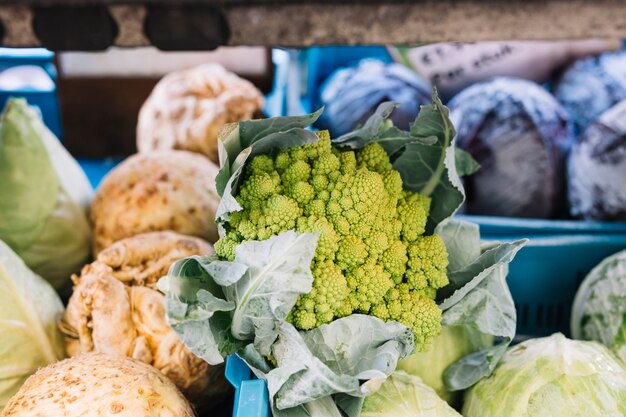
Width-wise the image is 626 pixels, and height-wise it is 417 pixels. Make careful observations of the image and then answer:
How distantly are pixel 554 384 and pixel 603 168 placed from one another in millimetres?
1003

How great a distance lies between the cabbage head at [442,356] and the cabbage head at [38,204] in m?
0.94

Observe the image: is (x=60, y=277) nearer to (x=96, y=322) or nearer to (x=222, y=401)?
(x=96, y=322)

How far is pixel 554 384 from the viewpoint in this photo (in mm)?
1085

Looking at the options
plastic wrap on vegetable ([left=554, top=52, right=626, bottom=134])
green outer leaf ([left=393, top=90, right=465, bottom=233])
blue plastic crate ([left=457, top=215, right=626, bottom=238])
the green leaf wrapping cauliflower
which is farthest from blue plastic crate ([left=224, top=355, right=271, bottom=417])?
plastic wrap on vegetable ([left=554, top=52, right=626, bottom=134])

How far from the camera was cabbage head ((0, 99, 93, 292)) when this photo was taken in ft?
4.75

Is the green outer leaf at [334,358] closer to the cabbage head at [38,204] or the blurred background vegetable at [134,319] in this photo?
the blurred background vegetable at [134,319]

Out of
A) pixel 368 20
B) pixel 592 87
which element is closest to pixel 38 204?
pixel 368 20

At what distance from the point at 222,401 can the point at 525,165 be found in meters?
1.28

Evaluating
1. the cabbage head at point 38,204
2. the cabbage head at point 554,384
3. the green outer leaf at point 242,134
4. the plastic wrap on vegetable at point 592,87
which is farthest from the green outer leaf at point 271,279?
the plastic wrap on vegetable at point 592,87

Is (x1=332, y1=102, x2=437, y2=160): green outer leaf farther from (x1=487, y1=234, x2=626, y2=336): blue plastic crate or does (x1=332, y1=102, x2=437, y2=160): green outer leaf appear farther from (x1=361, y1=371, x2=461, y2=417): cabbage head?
(x1=487, y1=234, x2=626, y2=336): blue plastic crate

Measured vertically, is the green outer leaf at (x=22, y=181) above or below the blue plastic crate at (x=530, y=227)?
above

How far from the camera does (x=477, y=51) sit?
2.26m

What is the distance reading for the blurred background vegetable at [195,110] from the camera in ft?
5.99

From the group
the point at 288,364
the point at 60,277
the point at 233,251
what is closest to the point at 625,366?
the point at 288,364
